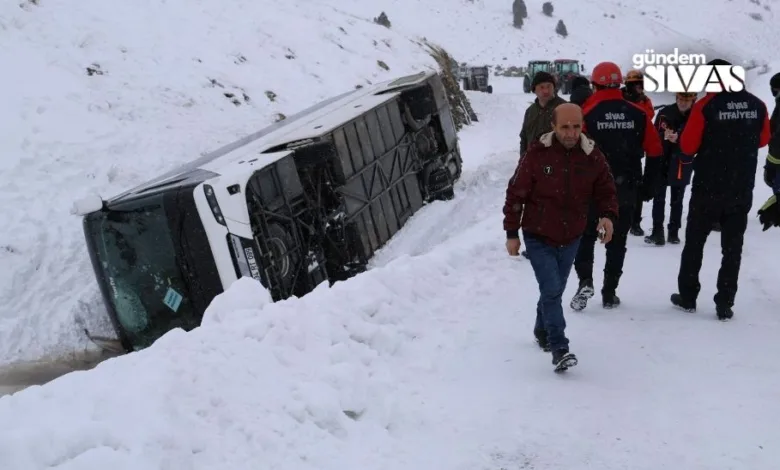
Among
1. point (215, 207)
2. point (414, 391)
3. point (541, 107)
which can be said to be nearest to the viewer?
point (414, 391)

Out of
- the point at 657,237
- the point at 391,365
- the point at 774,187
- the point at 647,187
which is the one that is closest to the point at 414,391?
the point at 391,365

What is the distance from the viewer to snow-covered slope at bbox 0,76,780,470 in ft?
10.8

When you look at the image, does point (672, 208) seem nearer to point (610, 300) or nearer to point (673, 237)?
point (673, 237)

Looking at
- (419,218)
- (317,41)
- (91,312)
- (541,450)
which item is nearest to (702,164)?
(541,450)

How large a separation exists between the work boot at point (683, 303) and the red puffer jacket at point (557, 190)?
5.20 ft

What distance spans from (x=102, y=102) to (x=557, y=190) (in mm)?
11133

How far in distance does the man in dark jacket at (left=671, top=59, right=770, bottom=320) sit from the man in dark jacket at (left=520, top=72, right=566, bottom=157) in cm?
189

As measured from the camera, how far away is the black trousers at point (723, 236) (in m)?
5.64

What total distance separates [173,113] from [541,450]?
12.3 meters

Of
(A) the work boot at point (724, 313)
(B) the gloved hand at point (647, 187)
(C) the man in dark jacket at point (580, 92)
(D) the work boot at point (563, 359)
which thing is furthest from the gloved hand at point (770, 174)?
(D) the work boot at point (563, 359)

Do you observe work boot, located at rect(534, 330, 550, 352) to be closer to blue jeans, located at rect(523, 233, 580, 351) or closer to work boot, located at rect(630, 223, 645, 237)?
blue jeans, located at rect(523, 233, 580, 351)

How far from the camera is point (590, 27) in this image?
195 ft

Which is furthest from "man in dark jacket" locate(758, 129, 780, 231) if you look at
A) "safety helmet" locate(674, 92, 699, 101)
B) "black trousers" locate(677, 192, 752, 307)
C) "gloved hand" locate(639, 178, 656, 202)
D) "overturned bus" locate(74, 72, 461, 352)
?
"overturned bus" locate(74, 72, 461, 352)

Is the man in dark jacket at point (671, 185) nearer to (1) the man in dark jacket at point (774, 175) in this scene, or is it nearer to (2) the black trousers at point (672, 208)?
(2) the black trousers at point (672, 208)
